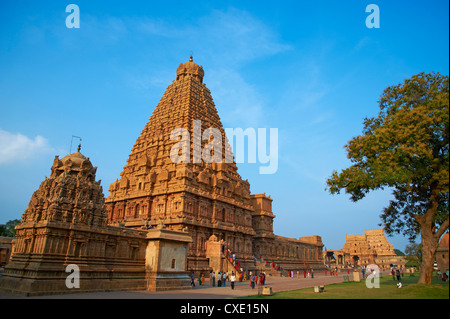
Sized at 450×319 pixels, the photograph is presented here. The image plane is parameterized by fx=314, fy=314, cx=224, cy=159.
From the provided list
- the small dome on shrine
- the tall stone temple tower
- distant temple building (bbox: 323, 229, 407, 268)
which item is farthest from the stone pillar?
distant temple building (bbox: 323, 229, 407, 268)

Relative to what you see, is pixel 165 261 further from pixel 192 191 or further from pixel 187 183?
pixel 187 183

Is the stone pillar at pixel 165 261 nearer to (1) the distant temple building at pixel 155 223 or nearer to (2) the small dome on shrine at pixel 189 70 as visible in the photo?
(1) the distant temple building at pixel 155 223

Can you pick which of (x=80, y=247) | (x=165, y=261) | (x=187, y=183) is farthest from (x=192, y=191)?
(x=80, y=247)

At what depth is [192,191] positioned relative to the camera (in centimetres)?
4331

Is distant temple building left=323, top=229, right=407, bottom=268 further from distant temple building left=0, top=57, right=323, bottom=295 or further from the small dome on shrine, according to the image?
the small dome on shrine

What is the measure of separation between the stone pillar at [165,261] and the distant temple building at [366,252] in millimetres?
74006

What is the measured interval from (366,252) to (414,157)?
98.1 metres

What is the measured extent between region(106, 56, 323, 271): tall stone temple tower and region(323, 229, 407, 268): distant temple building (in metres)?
40.6

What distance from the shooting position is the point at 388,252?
111250mm

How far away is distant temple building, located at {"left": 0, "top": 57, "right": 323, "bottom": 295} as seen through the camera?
22.0 metres

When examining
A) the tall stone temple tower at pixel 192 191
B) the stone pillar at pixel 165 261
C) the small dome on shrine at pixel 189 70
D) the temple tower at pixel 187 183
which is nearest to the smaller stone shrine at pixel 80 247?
the stone pillar at pixel 165 261

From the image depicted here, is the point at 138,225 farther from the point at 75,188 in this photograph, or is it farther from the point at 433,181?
the point at 433,181
